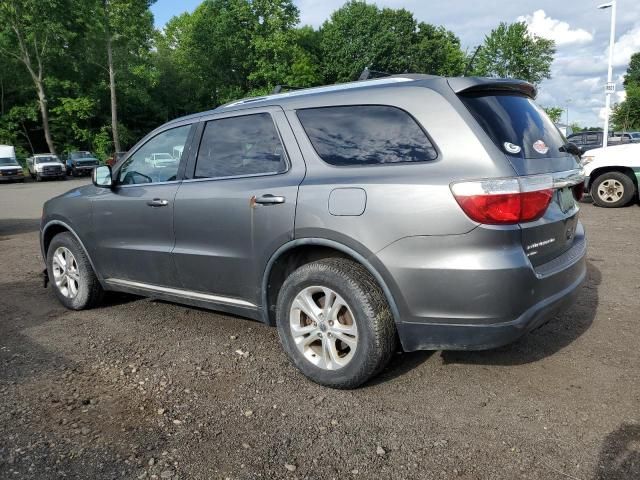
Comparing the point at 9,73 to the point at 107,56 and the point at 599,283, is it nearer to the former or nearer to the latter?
the point at 107,56

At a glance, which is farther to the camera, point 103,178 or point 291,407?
point 103,178

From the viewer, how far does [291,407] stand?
3021 mm

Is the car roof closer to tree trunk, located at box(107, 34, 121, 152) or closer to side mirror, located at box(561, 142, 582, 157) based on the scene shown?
side mirror, located at box(561, 142, 582, 157)

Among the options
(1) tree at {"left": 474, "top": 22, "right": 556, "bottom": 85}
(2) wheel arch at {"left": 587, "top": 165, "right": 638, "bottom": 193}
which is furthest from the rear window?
(1) tree at {"left": 474, "top": 22, "right": 556, "bottom": 85}

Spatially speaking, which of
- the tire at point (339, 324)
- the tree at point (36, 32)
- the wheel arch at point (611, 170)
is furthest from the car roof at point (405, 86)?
the tree at point (36, 32)

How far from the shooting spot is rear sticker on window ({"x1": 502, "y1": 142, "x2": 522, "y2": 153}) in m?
2.82

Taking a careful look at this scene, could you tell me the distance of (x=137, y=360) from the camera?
3.73m

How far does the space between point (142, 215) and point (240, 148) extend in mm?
1045

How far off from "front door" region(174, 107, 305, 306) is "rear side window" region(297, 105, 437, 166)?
0.59ft

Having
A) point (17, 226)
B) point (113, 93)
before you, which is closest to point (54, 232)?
point (17, 226)

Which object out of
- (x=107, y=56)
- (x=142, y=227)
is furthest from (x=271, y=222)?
(x=107, y=56)

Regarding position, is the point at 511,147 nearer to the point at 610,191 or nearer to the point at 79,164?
the point at 610,191

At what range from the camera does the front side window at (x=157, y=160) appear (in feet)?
13.4

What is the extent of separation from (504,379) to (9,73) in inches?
1755
